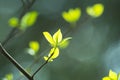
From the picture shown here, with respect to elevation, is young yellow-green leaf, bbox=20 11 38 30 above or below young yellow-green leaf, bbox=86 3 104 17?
above

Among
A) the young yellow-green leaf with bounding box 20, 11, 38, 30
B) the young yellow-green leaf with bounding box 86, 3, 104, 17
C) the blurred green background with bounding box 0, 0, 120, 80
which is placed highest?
the young yellow-green leaf with bounding box 20, 11, 38, 30

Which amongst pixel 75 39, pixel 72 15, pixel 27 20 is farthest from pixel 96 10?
pixel 75 39

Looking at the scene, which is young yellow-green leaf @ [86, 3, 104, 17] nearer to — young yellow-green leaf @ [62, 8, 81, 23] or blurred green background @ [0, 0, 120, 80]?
young yellow-green leaf @ [62, 8, 81, 23]

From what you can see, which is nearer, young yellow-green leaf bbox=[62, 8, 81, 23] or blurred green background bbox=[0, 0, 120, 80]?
young yellow-green leaf bbox=[62, 8, 81, 23]

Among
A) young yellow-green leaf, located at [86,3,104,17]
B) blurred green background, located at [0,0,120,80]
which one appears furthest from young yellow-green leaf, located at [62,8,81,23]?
blurred green background, located at [0,0,120,80]

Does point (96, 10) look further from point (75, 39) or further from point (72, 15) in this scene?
point (75, 39)

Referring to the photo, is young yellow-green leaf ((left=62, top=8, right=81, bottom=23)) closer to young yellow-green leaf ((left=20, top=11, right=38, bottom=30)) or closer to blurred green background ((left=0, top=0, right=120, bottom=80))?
young yellow-green leaf ((left=20, top=11, right=38, bottom=30))

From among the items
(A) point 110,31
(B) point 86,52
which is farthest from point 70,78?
(A) point 110,31

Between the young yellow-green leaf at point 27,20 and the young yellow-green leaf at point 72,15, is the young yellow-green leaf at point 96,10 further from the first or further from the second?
the young yellow-green leaf at point 27,20

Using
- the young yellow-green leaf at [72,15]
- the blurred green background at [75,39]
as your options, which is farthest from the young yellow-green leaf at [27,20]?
the blurred green background at [75,39]
